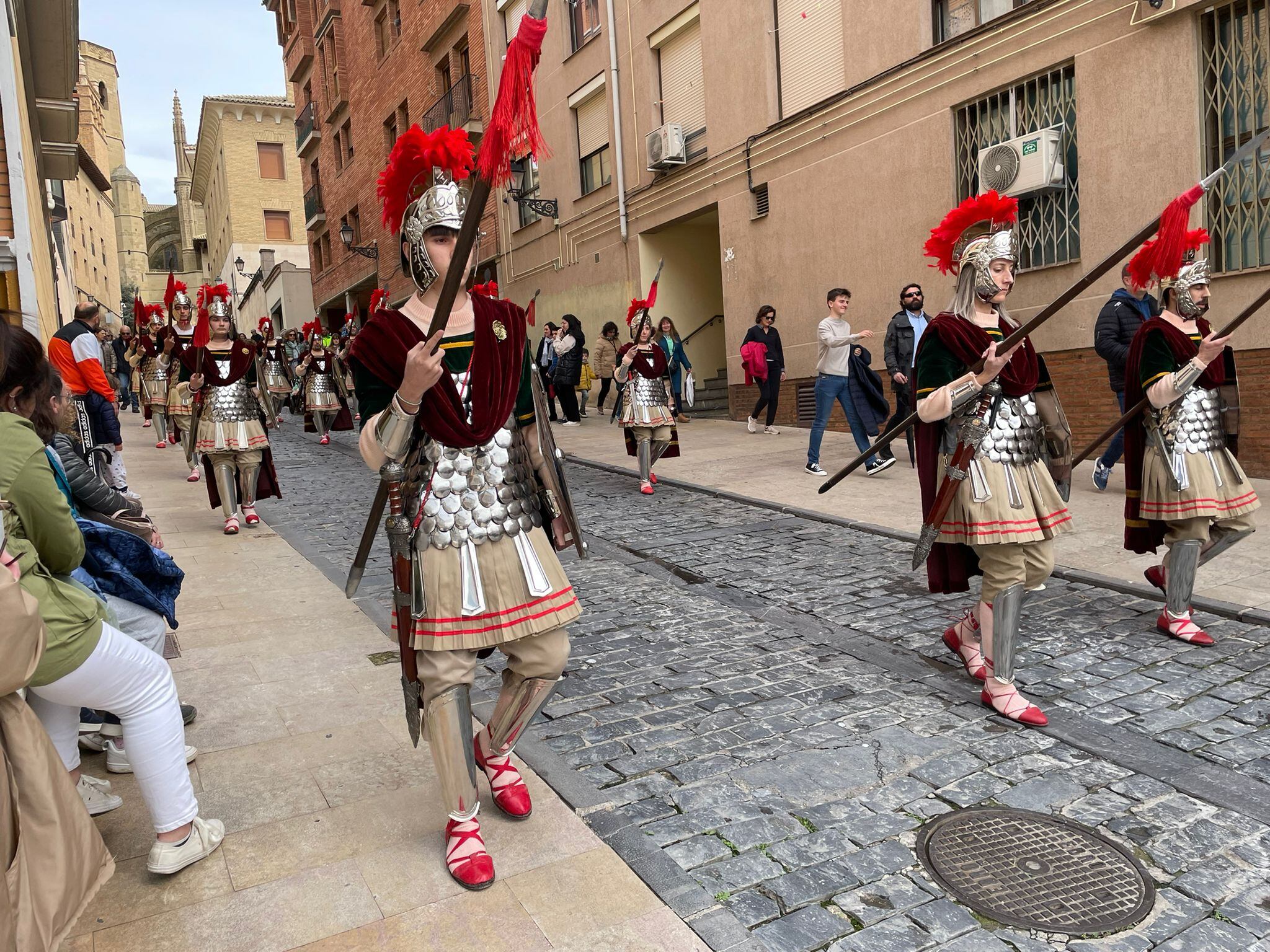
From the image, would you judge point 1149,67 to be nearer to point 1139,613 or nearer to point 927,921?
point 1139,613

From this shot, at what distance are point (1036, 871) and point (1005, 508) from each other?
5.11ft

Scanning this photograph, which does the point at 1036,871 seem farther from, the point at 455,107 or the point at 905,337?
the point at 455,107

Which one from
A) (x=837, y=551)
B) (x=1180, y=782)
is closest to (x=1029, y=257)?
(x=837, y=551)

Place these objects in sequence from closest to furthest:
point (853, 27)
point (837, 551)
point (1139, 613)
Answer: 1. point (1139, 613)
2. point (837, 551)
3. point (853, 27)

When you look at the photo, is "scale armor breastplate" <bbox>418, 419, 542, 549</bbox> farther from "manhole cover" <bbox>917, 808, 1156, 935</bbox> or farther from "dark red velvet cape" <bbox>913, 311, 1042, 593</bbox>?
"dark red velvet cape" <bbox>913, 311, 1042, 593</bbox>

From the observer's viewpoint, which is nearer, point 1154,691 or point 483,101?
point 1154,691

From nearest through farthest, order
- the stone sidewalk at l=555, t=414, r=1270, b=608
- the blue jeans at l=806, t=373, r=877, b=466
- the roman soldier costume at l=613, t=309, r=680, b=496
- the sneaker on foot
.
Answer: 1. the stone sidewalk at l=555, t=414, r=1270, b=608
2. the sneaker on foot
3. the roman soldier costume at l=613, t=309, r=680, b=496
4. the blue jeans at l=806, t=373, r=877, b=466

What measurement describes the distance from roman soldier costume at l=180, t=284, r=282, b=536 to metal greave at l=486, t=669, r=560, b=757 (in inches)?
234

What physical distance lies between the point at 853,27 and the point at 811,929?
12534 millimetres

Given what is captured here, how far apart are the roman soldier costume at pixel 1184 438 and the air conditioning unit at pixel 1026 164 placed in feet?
18.5

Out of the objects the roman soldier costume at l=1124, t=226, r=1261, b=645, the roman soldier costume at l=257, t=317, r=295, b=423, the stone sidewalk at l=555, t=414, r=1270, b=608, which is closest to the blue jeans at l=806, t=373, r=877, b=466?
the stone sidewalk at l=555, t=414, r=1270, b=608

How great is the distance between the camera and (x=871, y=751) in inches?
150

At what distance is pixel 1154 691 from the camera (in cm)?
432

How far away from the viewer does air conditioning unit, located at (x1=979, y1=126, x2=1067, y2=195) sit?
10156mm
